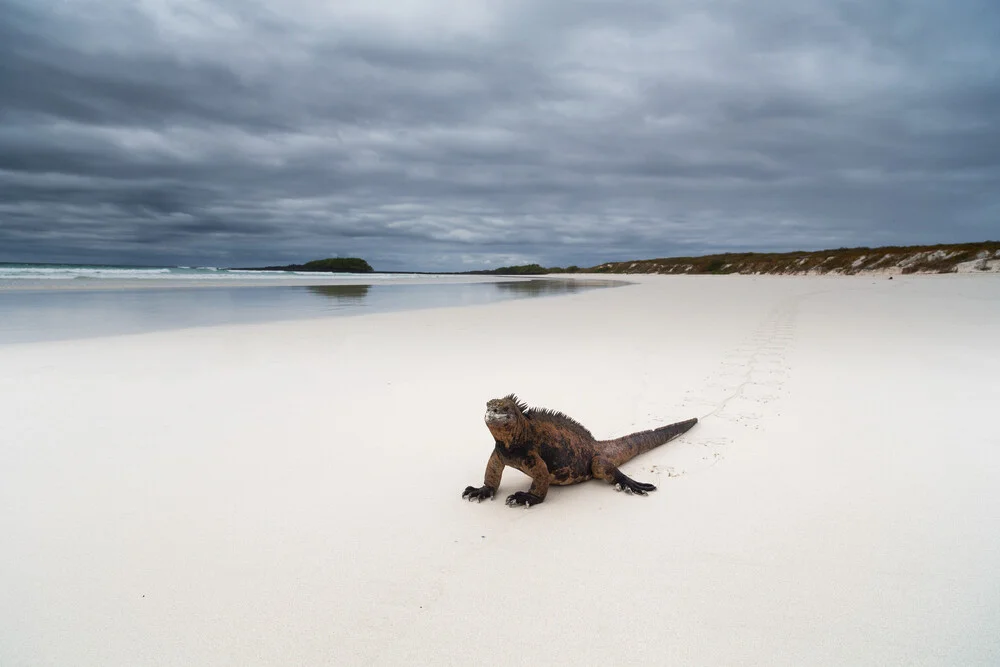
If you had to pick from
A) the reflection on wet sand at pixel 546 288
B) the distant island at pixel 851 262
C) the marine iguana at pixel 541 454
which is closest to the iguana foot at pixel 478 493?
the marine iguana at pixel 541 454

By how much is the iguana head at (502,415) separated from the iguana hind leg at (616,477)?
0.74 meters

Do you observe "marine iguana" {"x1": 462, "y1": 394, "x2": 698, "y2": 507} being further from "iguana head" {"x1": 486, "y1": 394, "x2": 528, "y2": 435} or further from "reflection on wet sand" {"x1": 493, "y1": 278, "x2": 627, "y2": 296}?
"reflection on wet sand" {"x1": 493, "y1": 278, "x2": 627, "y2": 296}

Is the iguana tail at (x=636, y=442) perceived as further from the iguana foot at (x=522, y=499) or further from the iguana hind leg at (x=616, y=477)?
the iguana foot at (x=522, y=499)

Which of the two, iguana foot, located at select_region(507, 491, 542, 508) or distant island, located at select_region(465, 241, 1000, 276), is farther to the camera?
distant island, located at select_region(465, 241, 1000, 276)

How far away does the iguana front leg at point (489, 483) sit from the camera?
3543mm

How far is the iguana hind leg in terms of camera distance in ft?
11.9

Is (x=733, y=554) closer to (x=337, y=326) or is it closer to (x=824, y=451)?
(x=824, y=451)

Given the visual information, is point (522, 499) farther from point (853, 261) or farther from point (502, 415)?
point (853, 261)

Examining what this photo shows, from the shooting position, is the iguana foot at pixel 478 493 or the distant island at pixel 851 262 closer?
the iguana foot at pixel 478 493

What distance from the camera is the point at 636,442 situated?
4180mm

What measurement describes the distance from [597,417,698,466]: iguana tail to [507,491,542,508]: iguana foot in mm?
735

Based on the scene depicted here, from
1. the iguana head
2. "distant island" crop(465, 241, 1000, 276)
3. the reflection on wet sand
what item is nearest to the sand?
the iguana head

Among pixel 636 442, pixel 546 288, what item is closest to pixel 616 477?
pixel 636 442

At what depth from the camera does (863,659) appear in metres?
2.06
